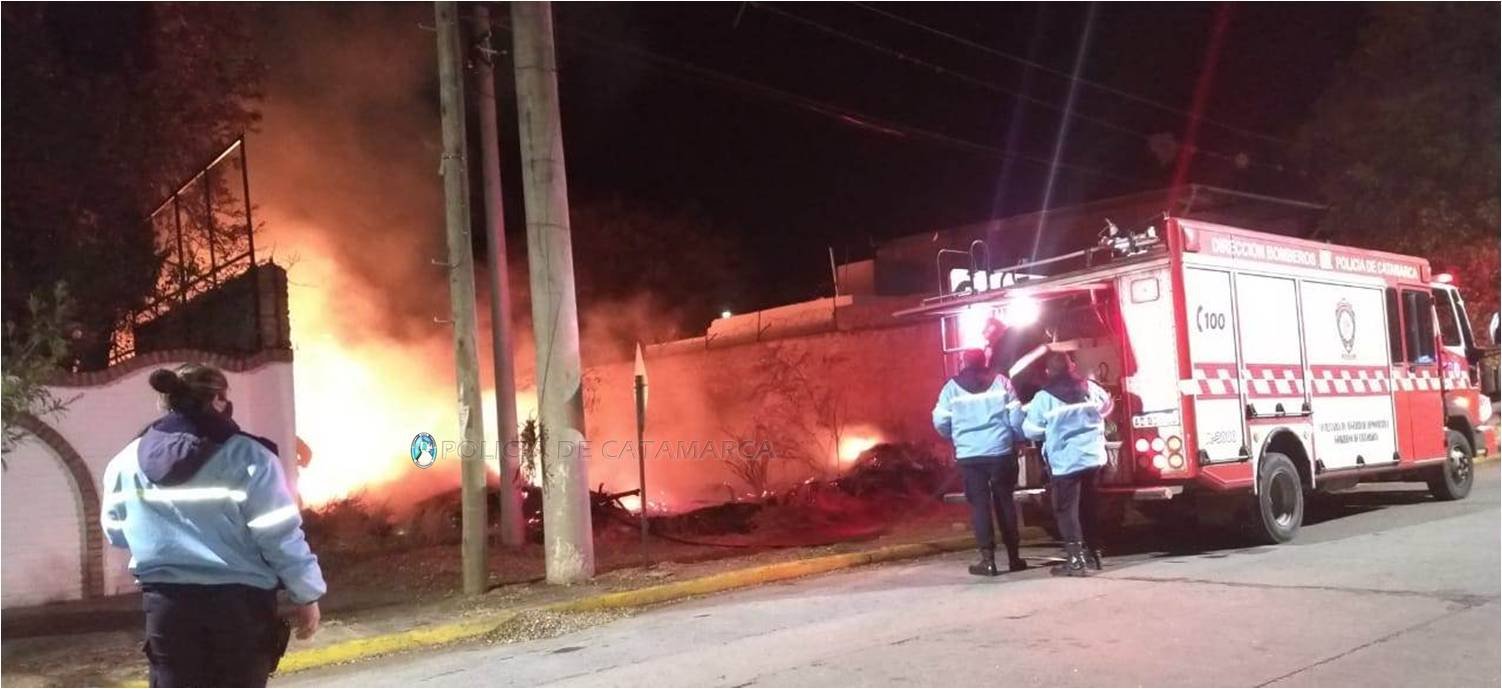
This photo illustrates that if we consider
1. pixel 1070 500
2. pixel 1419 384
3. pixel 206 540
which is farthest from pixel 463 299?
pixel 1419 384

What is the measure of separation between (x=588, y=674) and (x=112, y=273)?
7901 mm

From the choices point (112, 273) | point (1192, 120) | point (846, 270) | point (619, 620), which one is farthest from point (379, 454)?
point (846, 270)

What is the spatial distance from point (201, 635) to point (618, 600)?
5.04m

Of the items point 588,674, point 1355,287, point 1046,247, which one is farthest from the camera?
point 1046,247

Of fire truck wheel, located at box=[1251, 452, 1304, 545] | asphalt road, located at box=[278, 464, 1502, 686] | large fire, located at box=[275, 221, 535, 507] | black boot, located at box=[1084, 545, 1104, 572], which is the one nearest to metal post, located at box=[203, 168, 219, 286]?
large fire, located at box=[275, 221, 535, 507]

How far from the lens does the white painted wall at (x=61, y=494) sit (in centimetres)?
909

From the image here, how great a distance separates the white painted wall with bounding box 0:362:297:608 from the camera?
9086 millimetres

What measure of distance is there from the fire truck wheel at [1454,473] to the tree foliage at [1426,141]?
580 centimetres

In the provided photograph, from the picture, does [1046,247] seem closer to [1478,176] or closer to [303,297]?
[1478,176]

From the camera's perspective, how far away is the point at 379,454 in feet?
53.4

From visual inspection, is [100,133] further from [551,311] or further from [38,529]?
[551,311]

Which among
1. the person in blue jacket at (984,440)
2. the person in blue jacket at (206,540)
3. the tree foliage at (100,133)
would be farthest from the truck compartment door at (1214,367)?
the tree foliage at (100,133)

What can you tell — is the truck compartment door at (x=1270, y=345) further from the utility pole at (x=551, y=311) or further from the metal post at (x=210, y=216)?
the metal post at (x=210, y=216)

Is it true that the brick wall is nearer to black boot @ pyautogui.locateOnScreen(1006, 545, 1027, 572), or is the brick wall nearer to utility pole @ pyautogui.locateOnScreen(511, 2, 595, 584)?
black boot @ pyautogui.locateOnScreen(1006, 545, 1027, 572)
